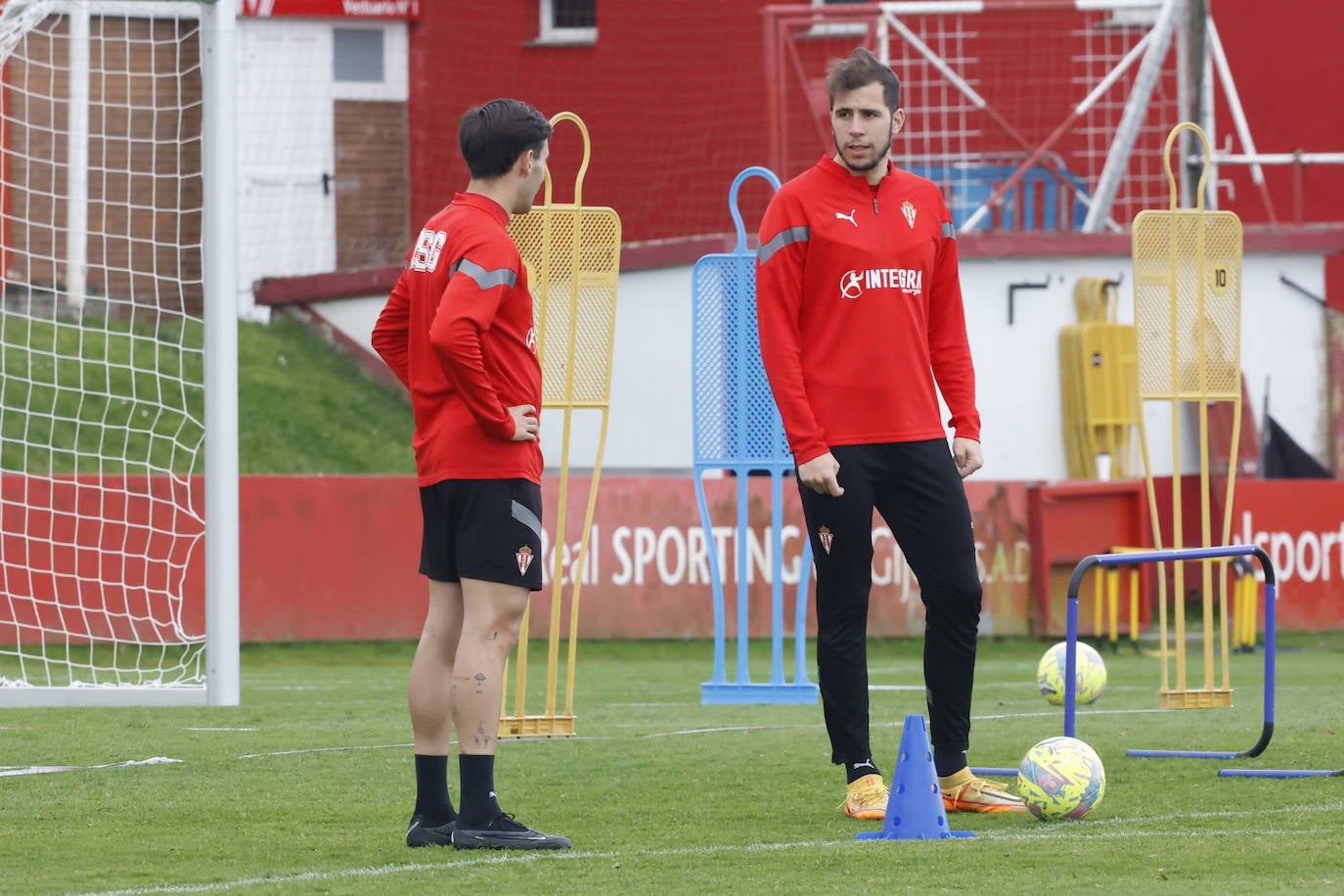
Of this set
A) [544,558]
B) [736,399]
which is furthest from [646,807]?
[544,558]

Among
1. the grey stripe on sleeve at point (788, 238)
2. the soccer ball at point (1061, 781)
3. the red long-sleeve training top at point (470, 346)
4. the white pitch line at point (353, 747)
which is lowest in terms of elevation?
the white pitch line at point (353, 747)

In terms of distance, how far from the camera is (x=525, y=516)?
17.7 feet

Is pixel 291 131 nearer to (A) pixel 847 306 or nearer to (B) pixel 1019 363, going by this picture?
(B) pixel 1019 363

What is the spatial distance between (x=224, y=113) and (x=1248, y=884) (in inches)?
259

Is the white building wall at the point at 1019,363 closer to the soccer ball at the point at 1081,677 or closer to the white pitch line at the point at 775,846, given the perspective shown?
the soccer ball at the point at 1081,677

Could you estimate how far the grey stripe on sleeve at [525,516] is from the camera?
538 centimetres

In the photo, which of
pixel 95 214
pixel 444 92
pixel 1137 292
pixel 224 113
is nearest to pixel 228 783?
pixel 224 113

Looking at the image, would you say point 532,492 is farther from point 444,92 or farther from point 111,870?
point 444,92

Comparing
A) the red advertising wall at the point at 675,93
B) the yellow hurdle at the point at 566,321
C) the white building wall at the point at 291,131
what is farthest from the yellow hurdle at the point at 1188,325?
the white building wall at the point at 291,131

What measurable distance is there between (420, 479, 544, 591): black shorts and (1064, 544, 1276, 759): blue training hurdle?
1.67 meters

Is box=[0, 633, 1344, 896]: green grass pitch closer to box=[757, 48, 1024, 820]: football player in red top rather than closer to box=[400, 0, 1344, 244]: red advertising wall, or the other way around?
box=[757, 48, 1024, 820]: football player in red top

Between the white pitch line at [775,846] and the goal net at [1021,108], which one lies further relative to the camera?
the goal net at [1021,108]

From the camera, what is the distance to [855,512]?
19.2ft

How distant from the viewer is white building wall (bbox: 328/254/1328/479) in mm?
17953
